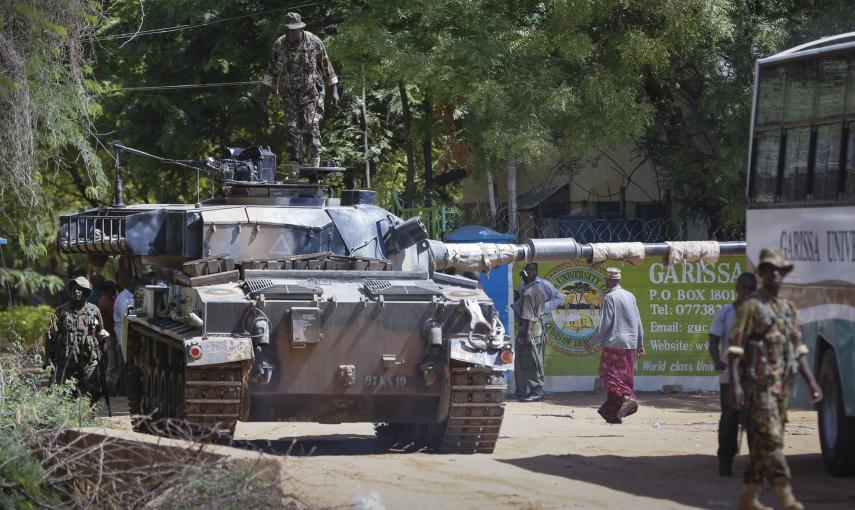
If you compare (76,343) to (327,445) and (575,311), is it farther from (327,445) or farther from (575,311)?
(575,311)

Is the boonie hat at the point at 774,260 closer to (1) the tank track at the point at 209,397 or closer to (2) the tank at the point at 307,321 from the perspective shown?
(2) the tank at the point at 307,321

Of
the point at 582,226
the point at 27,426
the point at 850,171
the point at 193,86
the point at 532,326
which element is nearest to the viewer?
the point at 850,171

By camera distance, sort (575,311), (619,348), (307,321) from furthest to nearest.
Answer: (575,311) < (619,348) < (307,321)

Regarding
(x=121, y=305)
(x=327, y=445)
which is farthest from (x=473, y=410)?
(x=121, y=305)

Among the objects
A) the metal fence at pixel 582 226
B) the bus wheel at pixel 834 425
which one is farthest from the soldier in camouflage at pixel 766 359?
the metal fence at pixel 582 226

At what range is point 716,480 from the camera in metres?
10.2

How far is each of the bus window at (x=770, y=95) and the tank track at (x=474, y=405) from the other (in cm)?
310

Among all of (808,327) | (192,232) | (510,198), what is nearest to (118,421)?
(192,232)

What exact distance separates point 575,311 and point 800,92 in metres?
7.48

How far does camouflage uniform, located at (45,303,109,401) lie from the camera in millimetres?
Answer: 14812

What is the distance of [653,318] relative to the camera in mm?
18047

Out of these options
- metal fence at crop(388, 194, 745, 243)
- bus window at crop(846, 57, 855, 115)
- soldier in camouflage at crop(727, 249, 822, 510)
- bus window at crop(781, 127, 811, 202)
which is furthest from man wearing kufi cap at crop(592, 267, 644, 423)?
soldier in camouflage at crop(727, 249, 822, 510)

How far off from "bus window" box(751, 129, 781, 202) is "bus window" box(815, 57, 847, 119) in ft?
2.30

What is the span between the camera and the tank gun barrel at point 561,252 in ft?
53.1
